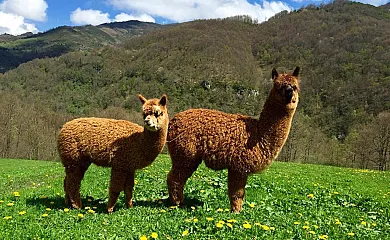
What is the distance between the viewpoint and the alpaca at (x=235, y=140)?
27.3ft

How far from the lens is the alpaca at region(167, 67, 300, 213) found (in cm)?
833

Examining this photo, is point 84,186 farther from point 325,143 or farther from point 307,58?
point 307,58

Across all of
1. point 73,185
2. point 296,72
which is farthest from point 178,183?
point 296,72

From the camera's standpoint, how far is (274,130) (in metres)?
8.48

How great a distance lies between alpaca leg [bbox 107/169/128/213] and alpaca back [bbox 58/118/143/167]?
312mm

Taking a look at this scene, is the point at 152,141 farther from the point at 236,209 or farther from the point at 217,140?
the point at 236,209

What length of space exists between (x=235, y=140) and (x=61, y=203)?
15.7ft

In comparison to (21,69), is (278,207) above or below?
below

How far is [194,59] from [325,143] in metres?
121

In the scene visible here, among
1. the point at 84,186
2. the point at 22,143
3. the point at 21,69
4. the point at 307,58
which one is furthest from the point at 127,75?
the point at 84,186

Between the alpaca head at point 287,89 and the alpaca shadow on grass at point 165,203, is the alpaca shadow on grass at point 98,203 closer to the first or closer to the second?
the alpaca shadow on grass at point 165,203

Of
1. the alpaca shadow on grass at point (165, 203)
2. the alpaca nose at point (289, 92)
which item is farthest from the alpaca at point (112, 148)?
the alpaca nose at point (289, 92)

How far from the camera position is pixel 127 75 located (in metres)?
176

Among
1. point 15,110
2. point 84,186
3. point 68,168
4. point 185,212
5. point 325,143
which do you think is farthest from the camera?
point 325,143
